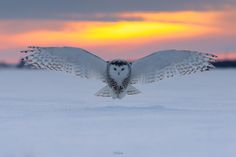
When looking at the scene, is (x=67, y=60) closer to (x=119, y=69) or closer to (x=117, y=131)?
(x=119, y=69)

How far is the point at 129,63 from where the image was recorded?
10.2 m

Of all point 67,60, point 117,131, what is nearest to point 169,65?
point 117,131

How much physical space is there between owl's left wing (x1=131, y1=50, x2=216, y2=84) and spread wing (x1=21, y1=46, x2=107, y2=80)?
2.01 feet

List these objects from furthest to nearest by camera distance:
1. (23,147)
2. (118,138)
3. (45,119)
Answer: (45,119)
(118,138)
(23,147)

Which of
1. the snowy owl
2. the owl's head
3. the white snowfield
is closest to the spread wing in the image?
the snowy owl

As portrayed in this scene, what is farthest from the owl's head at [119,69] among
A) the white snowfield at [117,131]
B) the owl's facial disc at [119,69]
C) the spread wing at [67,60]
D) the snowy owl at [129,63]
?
the white snowfield at [117,131]

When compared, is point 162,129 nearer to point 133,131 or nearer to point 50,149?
point 133,131

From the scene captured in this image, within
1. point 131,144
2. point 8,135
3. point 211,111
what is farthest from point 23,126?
point 211,111

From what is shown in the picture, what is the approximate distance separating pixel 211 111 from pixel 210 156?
20.8 feet

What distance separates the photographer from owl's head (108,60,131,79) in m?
9.71

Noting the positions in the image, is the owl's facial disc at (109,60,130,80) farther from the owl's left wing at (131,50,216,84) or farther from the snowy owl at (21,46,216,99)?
the owl's left wing at (131,50,216,84)

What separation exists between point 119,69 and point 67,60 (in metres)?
1.23

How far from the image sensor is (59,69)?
1057 cm

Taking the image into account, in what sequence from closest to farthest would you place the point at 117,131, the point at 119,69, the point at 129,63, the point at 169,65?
the point at 119,69, the point at 129,63, the point at 169,65, the point at 117,131
